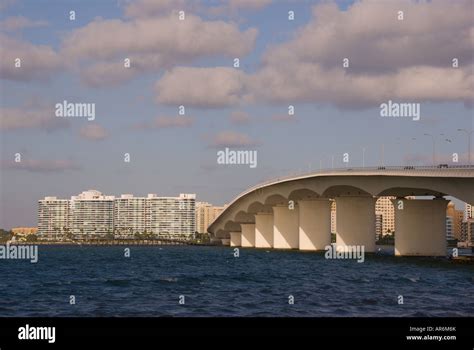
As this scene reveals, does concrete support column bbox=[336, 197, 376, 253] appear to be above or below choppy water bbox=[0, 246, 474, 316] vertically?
above

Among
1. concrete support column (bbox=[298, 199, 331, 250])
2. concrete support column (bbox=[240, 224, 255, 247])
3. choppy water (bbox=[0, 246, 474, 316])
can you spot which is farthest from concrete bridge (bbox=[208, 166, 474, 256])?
concrete support column (bbox=[240, 224, 255, 247])

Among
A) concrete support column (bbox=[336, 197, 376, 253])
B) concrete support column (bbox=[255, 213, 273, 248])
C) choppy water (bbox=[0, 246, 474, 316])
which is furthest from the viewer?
concrete support column (bbox=[255, 213, 273, 248])

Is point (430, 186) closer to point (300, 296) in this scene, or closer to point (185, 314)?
point (300, 296)

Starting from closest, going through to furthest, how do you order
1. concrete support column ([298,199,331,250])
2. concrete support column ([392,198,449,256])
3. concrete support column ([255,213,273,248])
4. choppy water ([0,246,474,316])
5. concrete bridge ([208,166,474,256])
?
choppy water ([0,246,474,316]) < concrete bridge ([208,166,474,256]) < concrete support column ([392,198,449,256]) < concrete support column ([298,199,331,250]) < concrete support column ([255,213,273,248])

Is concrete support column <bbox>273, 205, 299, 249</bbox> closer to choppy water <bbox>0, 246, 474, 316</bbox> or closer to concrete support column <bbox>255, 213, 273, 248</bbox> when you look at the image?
concrete support column <bbox>255, 213, 273, 248</bbox>

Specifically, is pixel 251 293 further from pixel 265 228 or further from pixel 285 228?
pixel 265 228

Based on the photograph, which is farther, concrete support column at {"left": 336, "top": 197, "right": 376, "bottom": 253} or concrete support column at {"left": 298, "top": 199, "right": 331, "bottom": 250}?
concrete support column at {"left": 298, "top": 199, "right": 331, "bottom": 250}

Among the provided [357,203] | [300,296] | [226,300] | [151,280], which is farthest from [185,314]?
[357,203]

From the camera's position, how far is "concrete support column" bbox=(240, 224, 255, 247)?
190100mm

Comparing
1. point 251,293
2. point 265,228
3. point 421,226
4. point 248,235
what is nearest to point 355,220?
point 421,226

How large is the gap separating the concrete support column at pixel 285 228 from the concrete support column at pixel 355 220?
34.2 meters

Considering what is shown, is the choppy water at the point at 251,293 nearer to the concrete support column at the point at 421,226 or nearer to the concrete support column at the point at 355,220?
the concrete support column at the point at 421,226

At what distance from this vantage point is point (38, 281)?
224 feet
